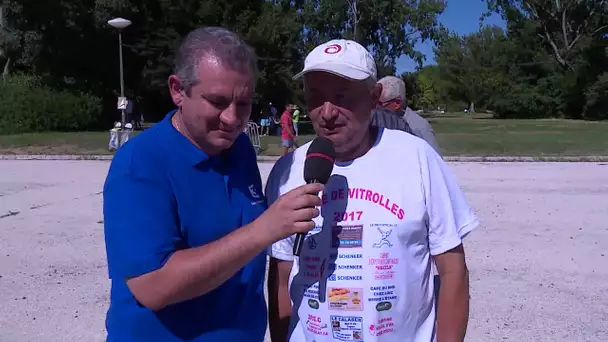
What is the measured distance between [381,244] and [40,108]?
1518 inches

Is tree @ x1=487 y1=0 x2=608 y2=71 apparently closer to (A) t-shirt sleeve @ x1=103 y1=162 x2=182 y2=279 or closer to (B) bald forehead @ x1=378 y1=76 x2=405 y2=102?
(B) bald forehead @ x1=378 y1=76 x2=405 y2=102

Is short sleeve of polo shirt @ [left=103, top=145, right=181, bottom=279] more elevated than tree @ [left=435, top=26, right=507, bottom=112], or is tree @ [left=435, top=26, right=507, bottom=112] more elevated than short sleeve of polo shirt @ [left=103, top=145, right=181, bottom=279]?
tree @ [left=435, top=26, right=507, bottom=112]

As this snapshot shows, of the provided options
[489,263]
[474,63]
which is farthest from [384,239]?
[474,63]

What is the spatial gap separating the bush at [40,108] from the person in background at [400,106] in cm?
3452

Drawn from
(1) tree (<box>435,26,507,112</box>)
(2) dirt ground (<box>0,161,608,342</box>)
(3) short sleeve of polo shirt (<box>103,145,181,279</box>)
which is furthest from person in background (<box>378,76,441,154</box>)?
(1) tree (<box>435,26,507,112</box>)

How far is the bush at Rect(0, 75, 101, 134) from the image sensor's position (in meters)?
36.7

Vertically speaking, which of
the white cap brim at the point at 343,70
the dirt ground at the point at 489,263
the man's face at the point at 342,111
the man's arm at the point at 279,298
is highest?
the white cap brim at the point at 343,70

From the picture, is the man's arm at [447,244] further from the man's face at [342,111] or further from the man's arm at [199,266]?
the man's arm at [199,266]

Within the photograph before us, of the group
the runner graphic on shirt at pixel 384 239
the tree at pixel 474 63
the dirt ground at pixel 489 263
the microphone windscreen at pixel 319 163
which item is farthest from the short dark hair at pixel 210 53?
the tree at pixel 474 63

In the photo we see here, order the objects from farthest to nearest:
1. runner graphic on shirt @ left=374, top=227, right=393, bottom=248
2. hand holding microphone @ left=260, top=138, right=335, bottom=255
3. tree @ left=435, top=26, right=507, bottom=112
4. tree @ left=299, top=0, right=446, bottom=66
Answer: tree @ left=435, top=26, right=507, bottom=112 < tree @ left=299, top=0, right=446, bottom=66 < runner graphic on shirt @ left=374, top=227, right=393, bottom=248 < hand holding microphone @ left=260, top=138, right=335, bottom=255

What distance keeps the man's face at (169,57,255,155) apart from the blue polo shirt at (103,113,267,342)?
0.22 ft

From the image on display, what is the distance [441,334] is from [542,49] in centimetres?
7242

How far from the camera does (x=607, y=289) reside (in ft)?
20.5

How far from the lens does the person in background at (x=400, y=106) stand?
221 inches
